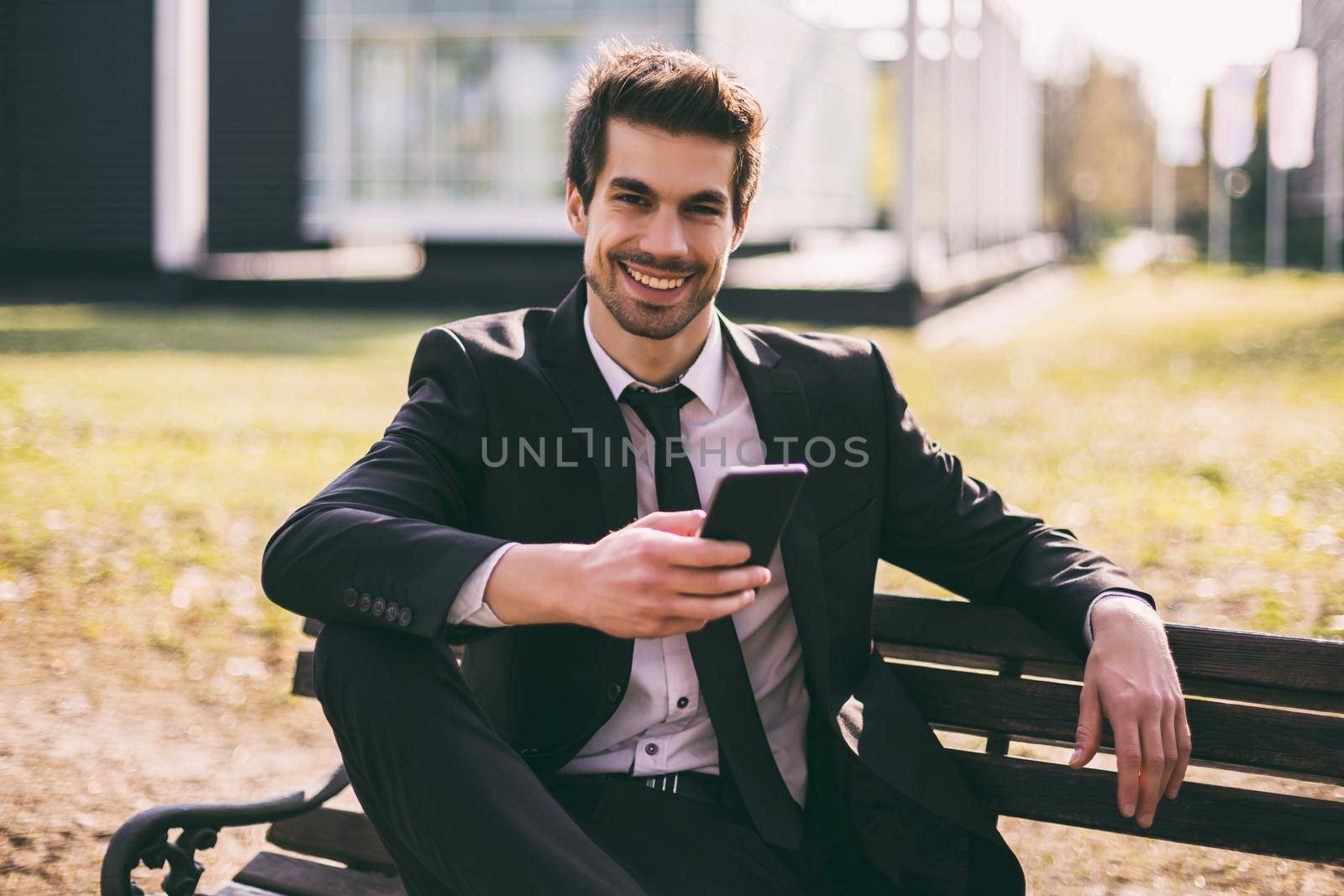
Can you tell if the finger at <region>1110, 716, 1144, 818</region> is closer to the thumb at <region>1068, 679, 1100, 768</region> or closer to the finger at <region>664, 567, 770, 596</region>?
the thumb at <region>1068, 679, 1100, 768</region>

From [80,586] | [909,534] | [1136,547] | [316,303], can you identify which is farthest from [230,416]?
[316,303]

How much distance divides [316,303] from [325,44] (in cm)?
1039

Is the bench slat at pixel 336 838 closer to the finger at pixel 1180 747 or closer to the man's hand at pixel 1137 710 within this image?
the man's hand at pixel 1137 710

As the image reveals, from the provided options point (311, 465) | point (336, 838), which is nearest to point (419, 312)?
point (311, 465)

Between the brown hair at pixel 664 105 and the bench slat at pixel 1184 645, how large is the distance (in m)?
0.91

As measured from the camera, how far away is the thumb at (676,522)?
6.89 feet

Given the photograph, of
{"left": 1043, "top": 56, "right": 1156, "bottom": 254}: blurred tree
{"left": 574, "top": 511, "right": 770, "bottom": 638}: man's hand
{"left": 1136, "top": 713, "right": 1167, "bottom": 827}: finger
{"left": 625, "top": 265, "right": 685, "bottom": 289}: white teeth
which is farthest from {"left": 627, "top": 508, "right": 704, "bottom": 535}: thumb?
{"left": 1043, "top": 56, "right": 1156, "bottom": 254}: blurred tree

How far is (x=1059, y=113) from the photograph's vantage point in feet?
222

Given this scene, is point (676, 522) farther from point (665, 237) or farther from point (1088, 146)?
point (1088, 146)

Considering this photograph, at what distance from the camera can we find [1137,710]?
2.42 metres

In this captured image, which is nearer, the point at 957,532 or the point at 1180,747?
the point at 1180,747

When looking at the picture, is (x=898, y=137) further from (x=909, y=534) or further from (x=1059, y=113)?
(x=1059, y=113)

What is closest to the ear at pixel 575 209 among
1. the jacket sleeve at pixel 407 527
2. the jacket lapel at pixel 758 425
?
the jacket lapel at pixel 758 425

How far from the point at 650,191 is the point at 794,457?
1.97 feet
